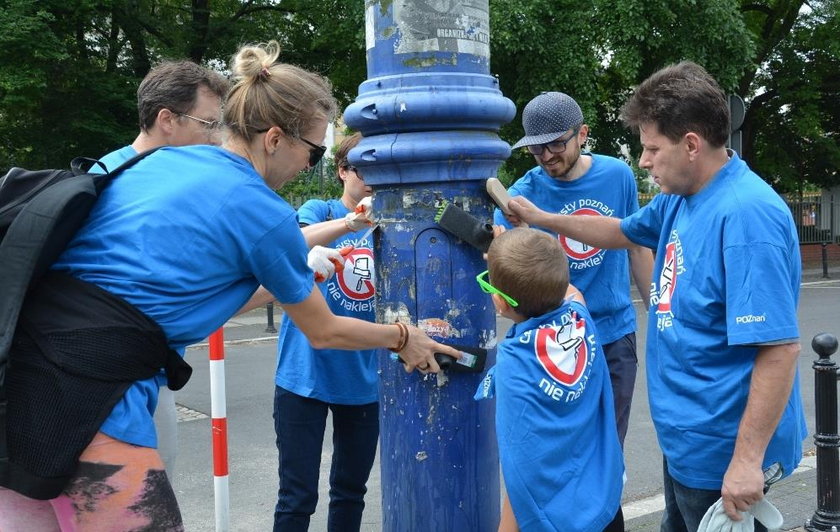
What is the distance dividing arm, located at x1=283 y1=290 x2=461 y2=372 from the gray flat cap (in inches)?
61.1

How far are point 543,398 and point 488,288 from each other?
364 mm

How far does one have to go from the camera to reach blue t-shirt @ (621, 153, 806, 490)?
2.18 meters

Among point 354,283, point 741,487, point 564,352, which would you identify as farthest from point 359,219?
point 741,487

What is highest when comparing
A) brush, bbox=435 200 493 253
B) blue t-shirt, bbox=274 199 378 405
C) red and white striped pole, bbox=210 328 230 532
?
brush, bbox=435 200 493 253

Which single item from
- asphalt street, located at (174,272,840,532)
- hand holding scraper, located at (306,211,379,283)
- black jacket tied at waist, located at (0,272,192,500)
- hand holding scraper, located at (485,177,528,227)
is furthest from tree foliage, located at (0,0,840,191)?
black jacket tied at waist, located at (0,272,192,500)

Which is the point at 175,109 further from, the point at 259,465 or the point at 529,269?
the point at 259,465

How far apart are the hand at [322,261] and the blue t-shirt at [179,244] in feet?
2.76

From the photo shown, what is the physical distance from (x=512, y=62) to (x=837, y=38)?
33.1 feet

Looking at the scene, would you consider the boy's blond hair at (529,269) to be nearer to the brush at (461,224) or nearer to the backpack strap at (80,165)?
the brush at (461,224)

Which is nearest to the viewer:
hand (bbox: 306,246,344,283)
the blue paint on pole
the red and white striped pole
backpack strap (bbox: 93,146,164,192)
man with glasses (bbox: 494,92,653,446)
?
backpack strap (bbox: 93,146,164,192)

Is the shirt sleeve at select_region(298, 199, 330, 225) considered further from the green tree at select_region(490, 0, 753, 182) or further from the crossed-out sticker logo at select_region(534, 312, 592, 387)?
the green tree at select_region(490, 0, 753, 182)

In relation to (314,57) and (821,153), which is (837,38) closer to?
(821,153)

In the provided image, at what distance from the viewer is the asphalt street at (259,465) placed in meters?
4.66

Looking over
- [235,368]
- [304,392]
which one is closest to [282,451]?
[304,392]
